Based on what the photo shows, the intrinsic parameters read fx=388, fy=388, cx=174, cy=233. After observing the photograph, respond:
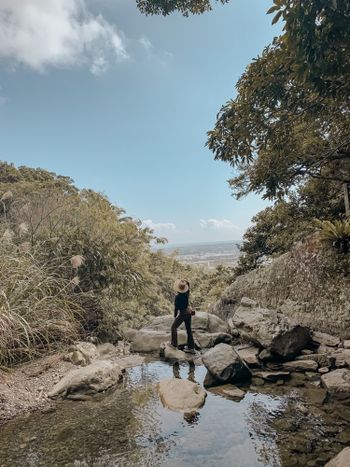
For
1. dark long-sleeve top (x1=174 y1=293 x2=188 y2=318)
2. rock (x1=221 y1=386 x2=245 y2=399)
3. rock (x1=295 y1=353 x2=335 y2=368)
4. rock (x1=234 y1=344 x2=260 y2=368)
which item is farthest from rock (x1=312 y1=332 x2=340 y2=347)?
dark long-sleeve top (x1=174 y1=293 x2=188 y2=318)

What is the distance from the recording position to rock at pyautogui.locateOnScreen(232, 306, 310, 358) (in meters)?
6.86

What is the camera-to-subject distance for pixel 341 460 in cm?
339

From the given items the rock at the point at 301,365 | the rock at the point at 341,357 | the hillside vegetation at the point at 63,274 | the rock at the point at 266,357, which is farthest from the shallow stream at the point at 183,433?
the hillside vegetation at the point at 63,274

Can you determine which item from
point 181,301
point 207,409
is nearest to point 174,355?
point 181,301

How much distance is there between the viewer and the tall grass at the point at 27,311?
19.4 ft

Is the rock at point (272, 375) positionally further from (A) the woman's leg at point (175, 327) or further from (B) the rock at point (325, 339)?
(A) the woman's leg at point (175, 327)

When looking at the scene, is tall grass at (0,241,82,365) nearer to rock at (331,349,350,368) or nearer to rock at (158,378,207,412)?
rock at (158,378,207,412)

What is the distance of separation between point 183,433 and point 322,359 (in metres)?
3.14

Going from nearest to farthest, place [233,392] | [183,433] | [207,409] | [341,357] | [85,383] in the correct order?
1. [183,433]
2. [207,409]
3. [233,392]
4. [85,383]
5. [341,357]

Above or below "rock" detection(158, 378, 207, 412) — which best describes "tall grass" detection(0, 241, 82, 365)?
above

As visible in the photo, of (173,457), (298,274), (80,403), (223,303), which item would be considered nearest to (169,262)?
(223,303)

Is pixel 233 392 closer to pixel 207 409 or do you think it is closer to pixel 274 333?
pixel 207 409

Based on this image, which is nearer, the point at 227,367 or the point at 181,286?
the point at 227,367

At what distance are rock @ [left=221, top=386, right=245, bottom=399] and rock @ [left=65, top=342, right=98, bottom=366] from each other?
253 cm
